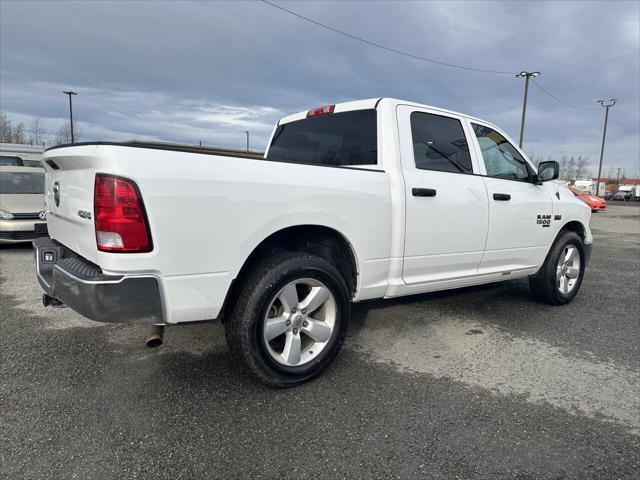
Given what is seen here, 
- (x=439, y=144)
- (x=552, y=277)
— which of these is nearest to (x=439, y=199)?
(x=439, y=144)

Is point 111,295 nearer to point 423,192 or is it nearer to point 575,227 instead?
point 423,192

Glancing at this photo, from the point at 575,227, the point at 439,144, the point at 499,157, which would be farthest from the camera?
the point at 575,227

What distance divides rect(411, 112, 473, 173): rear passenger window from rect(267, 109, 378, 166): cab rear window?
0.36 meters

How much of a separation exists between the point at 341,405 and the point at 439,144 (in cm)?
228

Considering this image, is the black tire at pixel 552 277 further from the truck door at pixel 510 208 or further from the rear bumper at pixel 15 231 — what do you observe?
the rear bumper at pixel 15 231

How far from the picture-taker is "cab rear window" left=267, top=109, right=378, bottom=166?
3.60m

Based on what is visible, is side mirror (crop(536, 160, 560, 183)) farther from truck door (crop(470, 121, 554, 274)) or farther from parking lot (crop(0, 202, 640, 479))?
parking lot (crop(0, 202, 640, 479))

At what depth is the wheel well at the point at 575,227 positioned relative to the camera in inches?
201

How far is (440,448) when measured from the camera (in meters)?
2.34

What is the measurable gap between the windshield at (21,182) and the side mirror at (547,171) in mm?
8220

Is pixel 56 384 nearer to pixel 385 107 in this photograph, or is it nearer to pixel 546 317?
pixel 385 107

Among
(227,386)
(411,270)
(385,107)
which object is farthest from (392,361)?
(385,107)

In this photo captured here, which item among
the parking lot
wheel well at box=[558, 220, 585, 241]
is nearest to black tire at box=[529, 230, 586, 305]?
wheel well at box=[558, 220, 585, 241]

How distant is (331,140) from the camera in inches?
156
